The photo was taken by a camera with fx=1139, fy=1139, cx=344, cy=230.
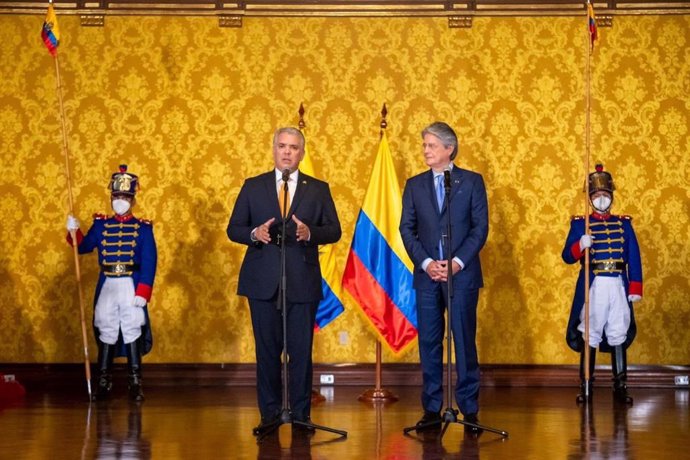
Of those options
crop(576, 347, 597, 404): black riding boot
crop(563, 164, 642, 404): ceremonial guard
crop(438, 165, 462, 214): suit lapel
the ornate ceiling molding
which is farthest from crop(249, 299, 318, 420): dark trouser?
the ornate ceiling molding

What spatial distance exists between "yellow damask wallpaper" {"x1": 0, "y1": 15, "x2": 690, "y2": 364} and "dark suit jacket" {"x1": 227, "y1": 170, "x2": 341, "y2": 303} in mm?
3057

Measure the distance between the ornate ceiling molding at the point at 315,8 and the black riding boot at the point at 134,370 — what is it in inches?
113

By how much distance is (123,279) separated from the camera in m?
8.48

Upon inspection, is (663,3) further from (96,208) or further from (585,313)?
(96,208)

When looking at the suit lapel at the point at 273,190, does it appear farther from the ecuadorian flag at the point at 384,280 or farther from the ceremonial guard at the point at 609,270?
the ceremonial guard at the point at 609,270

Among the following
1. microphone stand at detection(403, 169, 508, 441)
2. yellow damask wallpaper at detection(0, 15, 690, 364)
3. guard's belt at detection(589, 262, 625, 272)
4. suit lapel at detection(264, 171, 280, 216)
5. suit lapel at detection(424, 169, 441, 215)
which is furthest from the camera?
yellow damask wallpaper at detection(0, 15, 690, 364)

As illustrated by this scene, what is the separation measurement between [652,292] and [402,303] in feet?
7.65

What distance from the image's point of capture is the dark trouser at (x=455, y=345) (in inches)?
258

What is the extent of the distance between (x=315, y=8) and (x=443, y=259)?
3663mm

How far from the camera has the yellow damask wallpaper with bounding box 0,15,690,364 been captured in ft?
31.0

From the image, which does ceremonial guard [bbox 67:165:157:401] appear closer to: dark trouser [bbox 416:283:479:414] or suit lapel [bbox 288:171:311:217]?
suit lapel [bbox 288:171:311:217]

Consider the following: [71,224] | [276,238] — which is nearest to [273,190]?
[276,238]

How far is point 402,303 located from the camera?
→ 8.47 meters

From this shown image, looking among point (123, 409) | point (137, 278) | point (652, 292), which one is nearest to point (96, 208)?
Result: point (137, 278)
